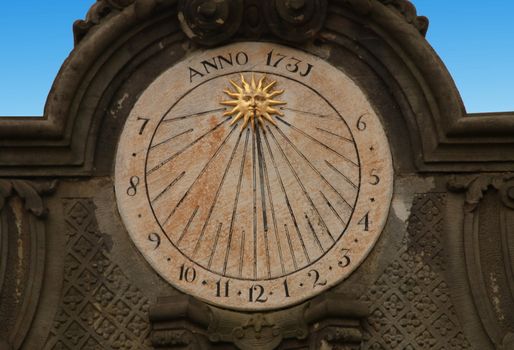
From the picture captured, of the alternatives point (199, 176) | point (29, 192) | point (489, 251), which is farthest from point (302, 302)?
point (29, 192)

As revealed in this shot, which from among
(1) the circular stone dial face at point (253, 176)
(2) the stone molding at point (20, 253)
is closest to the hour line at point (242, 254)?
(1) the circular stone dial face at point (253, 176)

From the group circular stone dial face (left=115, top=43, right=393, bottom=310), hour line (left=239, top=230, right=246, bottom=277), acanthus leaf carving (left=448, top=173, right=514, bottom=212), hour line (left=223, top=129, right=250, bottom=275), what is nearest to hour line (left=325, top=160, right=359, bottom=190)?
circular stone dial face (left=115, top=43, right=393, bottom=310)

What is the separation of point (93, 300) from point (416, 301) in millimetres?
2972

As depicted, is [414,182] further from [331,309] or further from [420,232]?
[331,309]

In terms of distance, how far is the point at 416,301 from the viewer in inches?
684

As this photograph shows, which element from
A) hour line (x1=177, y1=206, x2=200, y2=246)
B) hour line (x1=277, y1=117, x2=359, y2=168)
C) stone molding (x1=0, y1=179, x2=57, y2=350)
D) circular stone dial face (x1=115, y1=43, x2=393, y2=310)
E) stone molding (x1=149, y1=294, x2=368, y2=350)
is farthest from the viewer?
hour line (x1=277, y1=117, x2=359, y2=168)

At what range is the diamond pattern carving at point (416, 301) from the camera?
17.2 meters

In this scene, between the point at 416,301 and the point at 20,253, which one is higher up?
the point at 20,253

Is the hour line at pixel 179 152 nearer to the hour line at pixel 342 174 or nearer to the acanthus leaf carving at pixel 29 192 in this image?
the acanthus leaf carving at pixel 29 192

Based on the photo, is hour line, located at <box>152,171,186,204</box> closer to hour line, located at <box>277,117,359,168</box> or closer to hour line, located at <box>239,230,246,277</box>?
hour line, located at <box>239,230,246,277</box>

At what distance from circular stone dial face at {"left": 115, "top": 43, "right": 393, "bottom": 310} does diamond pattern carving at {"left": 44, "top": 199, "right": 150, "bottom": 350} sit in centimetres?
35

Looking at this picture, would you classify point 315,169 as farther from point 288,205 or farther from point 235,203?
point 235,203

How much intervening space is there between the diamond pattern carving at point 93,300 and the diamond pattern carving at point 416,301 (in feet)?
6.99

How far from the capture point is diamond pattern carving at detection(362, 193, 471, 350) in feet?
56.5
